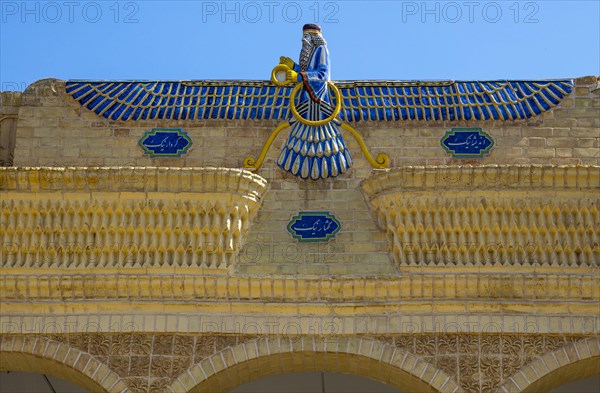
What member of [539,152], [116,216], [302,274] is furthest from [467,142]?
[116,216]

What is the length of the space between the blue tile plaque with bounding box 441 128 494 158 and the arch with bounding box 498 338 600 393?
1.83m

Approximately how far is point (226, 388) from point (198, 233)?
127cm

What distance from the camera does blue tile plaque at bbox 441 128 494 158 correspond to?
12398 millimetres

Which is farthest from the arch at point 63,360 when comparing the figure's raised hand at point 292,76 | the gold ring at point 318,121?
the figure's raised hand at point 292,76

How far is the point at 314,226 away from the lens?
12117mm

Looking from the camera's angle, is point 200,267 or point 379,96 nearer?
point 200,267

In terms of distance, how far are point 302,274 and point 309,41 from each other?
2108 millimetres

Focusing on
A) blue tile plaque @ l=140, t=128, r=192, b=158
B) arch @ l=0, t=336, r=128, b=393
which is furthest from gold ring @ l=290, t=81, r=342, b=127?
arch @ l=0, t=336, r=128, b=393

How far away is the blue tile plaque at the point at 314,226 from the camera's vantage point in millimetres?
12078

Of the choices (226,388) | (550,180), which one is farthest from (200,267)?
(550,180)

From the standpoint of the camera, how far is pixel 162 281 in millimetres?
11742

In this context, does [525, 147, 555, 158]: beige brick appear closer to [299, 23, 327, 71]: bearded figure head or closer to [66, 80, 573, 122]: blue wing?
[66, 80, 573, 122]: blue wing

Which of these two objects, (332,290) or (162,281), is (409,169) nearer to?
(332,290)

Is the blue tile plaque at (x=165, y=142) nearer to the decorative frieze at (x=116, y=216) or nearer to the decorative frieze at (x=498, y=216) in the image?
the decorative frieze at (x=116, y=216)
